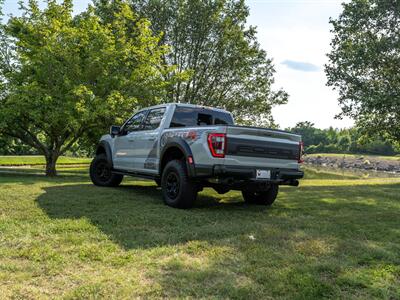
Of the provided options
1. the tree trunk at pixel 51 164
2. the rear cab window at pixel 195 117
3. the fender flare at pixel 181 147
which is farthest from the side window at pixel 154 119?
the tree trunk at pixel 51 164

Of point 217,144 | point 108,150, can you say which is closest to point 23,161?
point 108,150

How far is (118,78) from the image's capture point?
15.0 metres

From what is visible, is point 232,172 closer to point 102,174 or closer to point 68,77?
point 102,174

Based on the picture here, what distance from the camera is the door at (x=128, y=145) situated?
28.8 feet

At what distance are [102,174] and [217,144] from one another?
17.3 ft

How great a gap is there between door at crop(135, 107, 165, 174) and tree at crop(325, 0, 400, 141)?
40.4 ft

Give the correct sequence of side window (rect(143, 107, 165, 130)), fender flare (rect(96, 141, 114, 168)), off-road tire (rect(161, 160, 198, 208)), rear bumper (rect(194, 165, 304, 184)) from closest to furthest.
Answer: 1. rear bumper (rect(194, 165, 304, 184))
2. off-road tire (rect(161, 160, 198, 208))
3. side window (rect(143, 107, 165, 130))
4. fender flare (rect(96, 141, 114, 168))

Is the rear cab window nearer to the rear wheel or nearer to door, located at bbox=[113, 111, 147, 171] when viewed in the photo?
door, located at bbox=[113, 111, 147, 171]

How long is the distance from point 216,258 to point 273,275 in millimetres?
743

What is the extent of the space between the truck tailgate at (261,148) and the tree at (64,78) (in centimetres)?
852

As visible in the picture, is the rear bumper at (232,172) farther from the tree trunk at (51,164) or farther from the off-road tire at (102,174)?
the tree trunk at (51,164)

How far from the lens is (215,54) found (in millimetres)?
25328

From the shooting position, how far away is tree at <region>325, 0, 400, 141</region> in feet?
57.9

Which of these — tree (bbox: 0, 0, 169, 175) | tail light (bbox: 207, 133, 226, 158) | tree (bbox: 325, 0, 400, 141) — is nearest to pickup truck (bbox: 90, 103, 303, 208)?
tail light (bbox: 207, 133, 226, 158)
